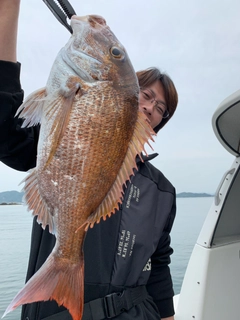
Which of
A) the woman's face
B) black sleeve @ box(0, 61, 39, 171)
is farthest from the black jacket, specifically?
the woman's face

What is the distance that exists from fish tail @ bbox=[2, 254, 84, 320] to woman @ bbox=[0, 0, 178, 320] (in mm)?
401

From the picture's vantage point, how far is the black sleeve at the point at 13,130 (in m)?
1.31

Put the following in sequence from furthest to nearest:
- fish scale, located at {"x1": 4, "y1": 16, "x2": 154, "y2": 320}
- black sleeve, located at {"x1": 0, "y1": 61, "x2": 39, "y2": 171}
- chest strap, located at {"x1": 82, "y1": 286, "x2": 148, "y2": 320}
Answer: chest strap, located at {"x1": 82, "y1": 286, "x2": 148, "y2": 320} → black sleeve, located at {"x1": 0, "y1": 61, "x2": 39, "y2": 171} → fish scale, located at {"x1": 4, "y1": 16, "x2": 154, "y2": 320}

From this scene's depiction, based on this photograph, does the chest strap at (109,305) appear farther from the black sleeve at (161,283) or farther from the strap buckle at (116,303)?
the black sleeve at (161,283)

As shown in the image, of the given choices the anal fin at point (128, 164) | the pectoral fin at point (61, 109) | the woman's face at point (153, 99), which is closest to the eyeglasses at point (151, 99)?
the woman's face at point (153, 99)

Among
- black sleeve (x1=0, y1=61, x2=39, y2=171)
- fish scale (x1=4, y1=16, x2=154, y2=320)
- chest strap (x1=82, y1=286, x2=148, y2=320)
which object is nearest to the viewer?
fish scale (x1=4, y1=16, x2=154, y2=320)

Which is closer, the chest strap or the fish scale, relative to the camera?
the fish scale

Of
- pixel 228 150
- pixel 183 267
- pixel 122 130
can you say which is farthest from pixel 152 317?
pixel 183 267

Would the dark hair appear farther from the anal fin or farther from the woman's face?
the anal fin

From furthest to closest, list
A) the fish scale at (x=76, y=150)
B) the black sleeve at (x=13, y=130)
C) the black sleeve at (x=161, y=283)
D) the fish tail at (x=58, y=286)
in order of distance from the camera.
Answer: the black sleeve at (x=161, y=283) < the black sleeve at (x=13, y=130) < the fish scale at (x=76, y=150) < the fish tail at (x=58, y=286)

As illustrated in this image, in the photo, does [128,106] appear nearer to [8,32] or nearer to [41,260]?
[8,32]

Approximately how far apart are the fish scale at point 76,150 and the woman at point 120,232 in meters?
0.21

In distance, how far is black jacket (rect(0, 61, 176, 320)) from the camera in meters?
1.38

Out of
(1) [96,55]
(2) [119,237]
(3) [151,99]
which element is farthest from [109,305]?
(3) [151,99]
